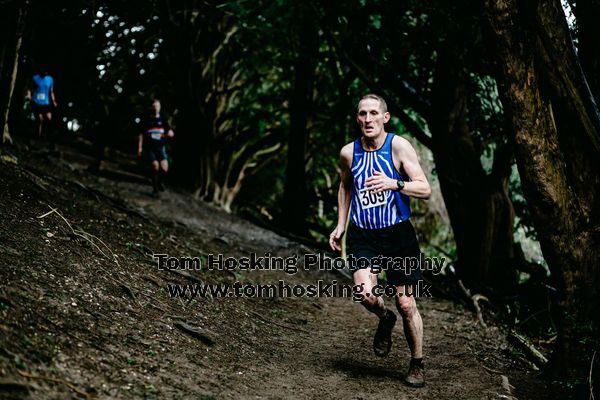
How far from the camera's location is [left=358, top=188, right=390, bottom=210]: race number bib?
4.29 metres

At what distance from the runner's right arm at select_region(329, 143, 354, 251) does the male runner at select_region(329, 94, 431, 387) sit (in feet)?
0.14

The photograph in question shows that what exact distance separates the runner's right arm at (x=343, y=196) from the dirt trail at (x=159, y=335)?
1089mm

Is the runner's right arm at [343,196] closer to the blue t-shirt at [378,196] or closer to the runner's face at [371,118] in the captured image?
the blue t-shirt at [378,196]

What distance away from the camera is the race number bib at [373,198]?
14.1 feet

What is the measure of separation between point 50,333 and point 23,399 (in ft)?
2.52

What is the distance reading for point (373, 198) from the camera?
14.2 ft

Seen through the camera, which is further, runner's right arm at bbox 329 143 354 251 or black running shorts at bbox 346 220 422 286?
runner's right arm at bbox 329 143 354 251

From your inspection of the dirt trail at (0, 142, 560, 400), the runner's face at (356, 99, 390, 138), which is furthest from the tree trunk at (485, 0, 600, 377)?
the runner's face at (356, 99, 390, 138)

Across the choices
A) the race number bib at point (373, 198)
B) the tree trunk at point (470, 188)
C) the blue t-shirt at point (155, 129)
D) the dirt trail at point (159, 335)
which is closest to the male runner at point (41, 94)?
the blue t-shirt at point (155, 129)

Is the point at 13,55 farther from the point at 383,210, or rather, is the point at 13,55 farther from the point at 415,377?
the point at 415,377

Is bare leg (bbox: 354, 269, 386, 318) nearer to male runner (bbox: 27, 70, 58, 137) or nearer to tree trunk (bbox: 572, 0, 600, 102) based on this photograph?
tree trunk (bbox: 572, 0, 600, 102)

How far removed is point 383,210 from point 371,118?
71 centimetres

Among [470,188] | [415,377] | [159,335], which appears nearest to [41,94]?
[470,188]

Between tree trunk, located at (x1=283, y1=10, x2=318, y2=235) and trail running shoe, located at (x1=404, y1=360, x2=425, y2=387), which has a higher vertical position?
tree trunk, located at (x1=283, y1=10, x2=318, y2=235)
